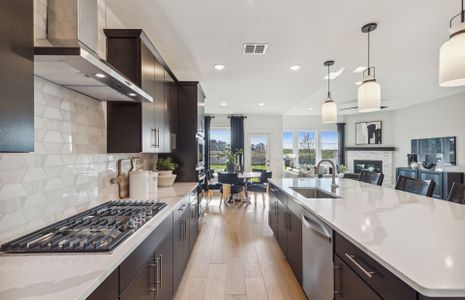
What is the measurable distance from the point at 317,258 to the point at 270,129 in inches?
266

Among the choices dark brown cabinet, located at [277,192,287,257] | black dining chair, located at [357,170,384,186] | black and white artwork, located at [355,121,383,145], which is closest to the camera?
dark brown cabinet, located at [277,192,287,257]

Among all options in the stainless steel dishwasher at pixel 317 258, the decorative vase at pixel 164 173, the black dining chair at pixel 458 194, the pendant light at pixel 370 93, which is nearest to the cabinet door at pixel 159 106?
the decorative vase at pixel 164 173

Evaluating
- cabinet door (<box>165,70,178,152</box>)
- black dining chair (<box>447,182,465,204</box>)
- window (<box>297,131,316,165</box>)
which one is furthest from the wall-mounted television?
cabinet door (<box>165,70,178,152</box>)

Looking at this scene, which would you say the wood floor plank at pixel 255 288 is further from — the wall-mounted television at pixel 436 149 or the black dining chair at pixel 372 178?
the wall-mounted television at pixel 436 149

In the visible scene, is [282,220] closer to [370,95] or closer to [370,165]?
[370,95]

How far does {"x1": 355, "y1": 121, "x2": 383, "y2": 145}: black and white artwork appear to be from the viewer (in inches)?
321

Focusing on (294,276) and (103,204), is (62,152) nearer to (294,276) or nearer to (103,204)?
(103,204)

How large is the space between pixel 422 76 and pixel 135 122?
4941 mm

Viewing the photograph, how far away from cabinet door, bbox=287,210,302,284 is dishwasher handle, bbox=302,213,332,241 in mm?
209

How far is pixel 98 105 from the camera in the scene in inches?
80.6

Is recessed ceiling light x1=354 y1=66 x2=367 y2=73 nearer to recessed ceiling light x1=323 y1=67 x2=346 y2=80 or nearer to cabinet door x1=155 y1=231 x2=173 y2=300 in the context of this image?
recessed ceiling light x1=323 y1=67 x2=346 y2=80

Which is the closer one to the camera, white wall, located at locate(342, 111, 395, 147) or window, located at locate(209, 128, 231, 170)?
white wall, located at locate(342, 111, 395, 147)

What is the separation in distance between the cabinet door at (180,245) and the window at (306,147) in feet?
23.3

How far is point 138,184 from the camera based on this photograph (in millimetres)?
2354
